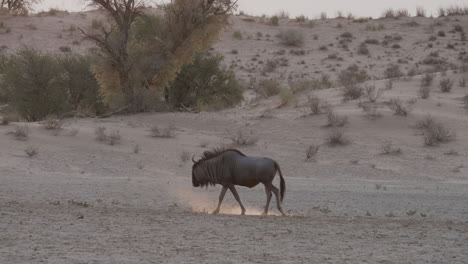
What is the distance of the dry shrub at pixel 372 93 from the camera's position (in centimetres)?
3325

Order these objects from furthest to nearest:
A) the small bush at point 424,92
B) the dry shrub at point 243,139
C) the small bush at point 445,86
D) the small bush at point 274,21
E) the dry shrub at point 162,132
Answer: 1. the small bush at point 274,21
2. the small bush at point 445,86
3. the small bush at point 424,92
4. the dry shrub at point 162,132
5. the dry shrub at point 243,139

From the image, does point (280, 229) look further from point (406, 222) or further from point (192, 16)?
point (192, 16)

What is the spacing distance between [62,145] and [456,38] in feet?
145

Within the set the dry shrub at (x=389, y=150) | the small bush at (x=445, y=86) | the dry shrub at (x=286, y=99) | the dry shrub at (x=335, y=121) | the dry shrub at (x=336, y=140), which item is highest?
the small bush at (x=445, y=86)

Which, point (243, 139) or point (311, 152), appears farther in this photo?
point (243, 139)

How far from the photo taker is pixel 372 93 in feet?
110

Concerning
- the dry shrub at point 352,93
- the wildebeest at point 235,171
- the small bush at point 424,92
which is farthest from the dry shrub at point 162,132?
the wildebeest at point 235,171

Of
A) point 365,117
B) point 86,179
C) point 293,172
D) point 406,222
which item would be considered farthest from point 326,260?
point 365,117

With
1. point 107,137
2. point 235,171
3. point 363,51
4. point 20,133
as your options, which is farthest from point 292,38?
point 235,171

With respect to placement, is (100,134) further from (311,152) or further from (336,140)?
(336,140)

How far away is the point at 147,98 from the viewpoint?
31969mm

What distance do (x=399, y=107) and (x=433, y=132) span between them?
2.82m

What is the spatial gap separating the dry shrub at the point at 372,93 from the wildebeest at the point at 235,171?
1821cm

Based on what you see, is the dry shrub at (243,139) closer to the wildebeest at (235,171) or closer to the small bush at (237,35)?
the wildebeest at (235,171)
